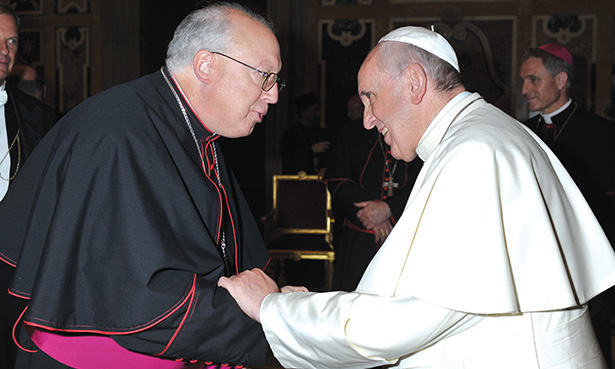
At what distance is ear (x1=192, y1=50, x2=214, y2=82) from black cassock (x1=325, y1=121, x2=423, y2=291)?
98.9 inches

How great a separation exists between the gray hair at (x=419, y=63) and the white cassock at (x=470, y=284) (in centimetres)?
21

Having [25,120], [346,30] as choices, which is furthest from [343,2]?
[25,120]

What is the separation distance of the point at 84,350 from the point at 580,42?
7196 mm

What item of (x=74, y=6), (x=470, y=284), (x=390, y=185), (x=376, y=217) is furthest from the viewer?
(x=74, y=6)

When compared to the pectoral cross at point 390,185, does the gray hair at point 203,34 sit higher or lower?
A: higher

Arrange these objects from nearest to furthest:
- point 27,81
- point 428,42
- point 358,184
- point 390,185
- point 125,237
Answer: point 125,237, point 428,42, point 390,185, point 358,184, point 27,81

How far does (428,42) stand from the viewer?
191 cm

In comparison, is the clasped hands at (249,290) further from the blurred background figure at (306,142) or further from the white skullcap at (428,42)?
the blurred background figure at (306,142)

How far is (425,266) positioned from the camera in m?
1.50

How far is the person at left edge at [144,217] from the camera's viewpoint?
160 cm

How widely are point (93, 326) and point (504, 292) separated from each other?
1062mm

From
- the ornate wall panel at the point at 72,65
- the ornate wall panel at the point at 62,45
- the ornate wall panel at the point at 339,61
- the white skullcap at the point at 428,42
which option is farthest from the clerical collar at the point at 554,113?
the ornate wall panel at the point at 72,65

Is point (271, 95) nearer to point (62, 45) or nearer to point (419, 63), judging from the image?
point (419, 63)

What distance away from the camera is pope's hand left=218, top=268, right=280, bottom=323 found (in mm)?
1799
